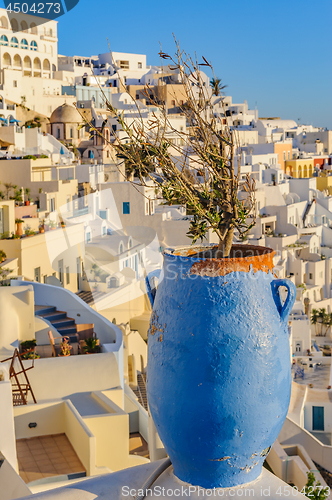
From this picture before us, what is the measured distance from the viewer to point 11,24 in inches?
2044

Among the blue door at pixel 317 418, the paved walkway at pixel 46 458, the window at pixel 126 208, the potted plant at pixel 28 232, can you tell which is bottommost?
the blue door at pixel 317 418

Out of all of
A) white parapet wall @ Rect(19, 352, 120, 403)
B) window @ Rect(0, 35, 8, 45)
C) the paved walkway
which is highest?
window @ Rect(0, 35, 8, 45)

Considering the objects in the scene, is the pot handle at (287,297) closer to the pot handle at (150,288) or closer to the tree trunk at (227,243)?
the tree trunk at (227,243)

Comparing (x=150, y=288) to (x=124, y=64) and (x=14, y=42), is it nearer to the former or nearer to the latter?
(x=14, y=42)

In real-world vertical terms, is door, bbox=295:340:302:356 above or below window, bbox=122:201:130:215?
below

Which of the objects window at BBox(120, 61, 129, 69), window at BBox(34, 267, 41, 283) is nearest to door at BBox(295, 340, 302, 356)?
window at BBox(34, 267, 41, 283)

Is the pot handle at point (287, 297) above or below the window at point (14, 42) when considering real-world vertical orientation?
below

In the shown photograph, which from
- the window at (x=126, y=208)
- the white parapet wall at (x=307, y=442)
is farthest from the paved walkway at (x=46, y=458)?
the window at (x=126, y=208)

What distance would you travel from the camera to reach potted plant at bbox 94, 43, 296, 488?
8.16ft

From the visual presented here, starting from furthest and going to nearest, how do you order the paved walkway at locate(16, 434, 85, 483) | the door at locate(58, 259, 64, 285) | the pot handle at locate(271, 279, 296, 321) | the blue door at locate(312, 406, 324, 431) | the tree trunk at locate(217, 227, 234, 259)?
the blue door at locate(312, 406, 324, 431), the door at locate(58, 259, 64, 285), the paved walkway at locate(16, 434, 85, 483), the tree trunk at locate(217, 227, 234, 259), the pot handle at locate(271, 279, 296, 321)

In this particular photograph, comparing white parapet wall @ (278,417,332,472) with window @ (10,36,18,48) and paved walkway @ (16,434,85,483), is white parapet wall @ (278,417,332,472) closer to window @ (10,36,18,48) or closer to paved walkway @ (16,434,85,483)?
paved walkway @ (16,434,85,483)

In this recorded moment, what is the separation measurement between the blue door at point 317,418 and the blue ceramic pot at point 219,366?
1821cm

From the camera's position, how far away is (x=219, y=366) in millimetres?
2471

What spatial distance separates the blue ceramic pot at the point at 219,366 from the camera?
2.49m
